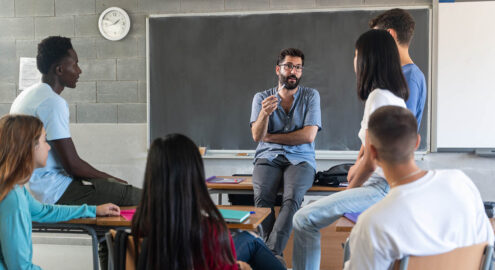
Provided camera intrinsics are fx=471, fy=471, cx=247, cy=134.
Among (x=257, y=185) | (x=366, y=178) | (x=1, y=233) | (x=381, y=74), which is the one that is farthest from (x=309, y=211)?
(x=1, y=233)

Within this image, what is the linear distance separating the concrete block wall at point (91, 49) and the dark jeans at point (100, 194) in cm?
201

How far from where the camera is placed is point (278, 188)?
3.04 m

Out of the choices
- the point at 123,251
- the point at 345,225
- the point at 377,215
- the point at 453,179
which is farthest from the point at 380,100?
the point at 123,251

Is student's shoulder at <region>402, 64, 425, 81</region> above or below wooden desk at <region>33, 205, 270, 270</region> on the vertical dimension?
above

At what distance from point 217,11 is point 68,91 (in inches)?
64.4

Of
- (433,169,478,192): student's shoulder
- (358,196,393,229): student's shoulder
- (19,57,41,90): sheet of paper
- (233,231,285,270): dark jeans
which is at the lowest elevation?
(233,231,285,270): dark jeans

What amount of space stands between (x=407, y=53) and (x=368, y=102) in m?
0.54

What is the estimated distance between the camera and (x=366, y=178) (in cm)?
207

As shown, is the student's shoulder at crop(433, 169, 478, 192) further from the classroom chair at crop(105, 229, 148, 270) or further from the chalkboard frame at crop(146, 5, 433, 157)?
the chalkboard frame at crop(146, 5, 433, 157)

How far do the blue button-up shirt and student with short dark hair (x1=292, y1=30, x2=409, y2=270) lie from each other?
1.01 m

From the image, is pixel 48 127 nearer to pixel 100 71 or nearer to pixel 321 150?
pixel 100 71

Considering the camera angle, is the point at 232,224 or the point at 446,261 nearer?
the point at 446,261

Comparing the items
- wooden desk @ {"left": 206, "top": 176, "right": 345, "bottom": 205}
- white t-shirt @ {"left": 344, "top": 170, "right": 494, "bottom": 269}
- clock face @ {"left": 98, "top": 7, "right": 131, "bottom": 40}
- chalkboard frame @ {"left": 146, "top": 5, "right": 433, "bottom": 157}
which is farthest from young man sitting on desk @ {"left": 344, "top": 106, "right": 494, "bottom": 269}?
clock face @ {"left": 98, "top": 7, "right": 131, "bottom": 40}

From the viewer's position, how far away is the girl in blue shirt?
1.69 meters
